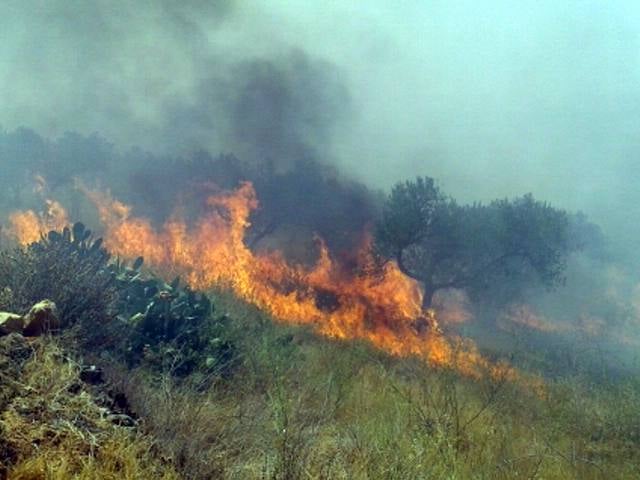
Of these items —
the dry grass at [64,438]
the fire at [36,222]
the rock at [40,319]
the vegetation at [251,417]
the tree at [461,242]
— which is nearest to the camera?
the dry grass at [64,438]

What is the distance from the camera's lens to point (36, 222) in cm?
2198

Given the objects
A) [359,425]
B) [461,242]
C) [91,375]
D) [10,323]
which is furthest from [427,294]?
[10,323]

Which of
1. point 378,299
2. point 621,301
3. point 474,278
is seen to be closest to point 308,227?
point 378,299

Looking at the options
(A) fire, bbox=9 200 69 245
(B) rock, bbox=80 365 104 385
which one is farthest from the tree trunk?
(B) rock, bbox=80 365 104 385

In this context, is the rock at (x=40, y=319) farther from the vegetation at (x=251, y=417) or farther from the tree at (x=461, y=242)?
the tree at (x=461, y=242)

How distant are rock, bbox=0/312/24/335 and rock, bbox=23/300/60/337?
0.06 meters

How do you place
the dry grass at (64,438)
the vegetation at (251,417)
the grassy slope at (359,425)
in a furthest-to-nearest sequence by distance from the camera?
1. the grassy slope at (359,425)
2. the vegetation at (251,417)
3. the dry grass at (64,438)

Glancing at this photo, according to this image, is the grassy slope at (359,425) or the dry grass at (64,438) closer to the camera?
the dry grass at (64,438)

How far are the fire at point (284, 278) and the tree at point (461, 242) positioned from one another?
5.45ft

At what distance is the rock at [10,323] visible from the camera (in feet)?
18.0

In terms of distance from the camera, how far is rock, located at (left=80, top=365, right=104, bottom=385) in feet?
17.9

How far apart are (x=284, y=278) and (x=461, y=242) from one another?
12950 millimetres

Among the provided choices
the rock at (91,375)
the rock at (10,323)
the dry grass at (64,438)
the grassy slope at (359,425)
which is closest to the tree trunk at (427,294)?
the grassy slope at (359,425)

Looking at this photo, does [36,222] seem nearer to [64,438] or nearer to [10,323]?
[10,323]
